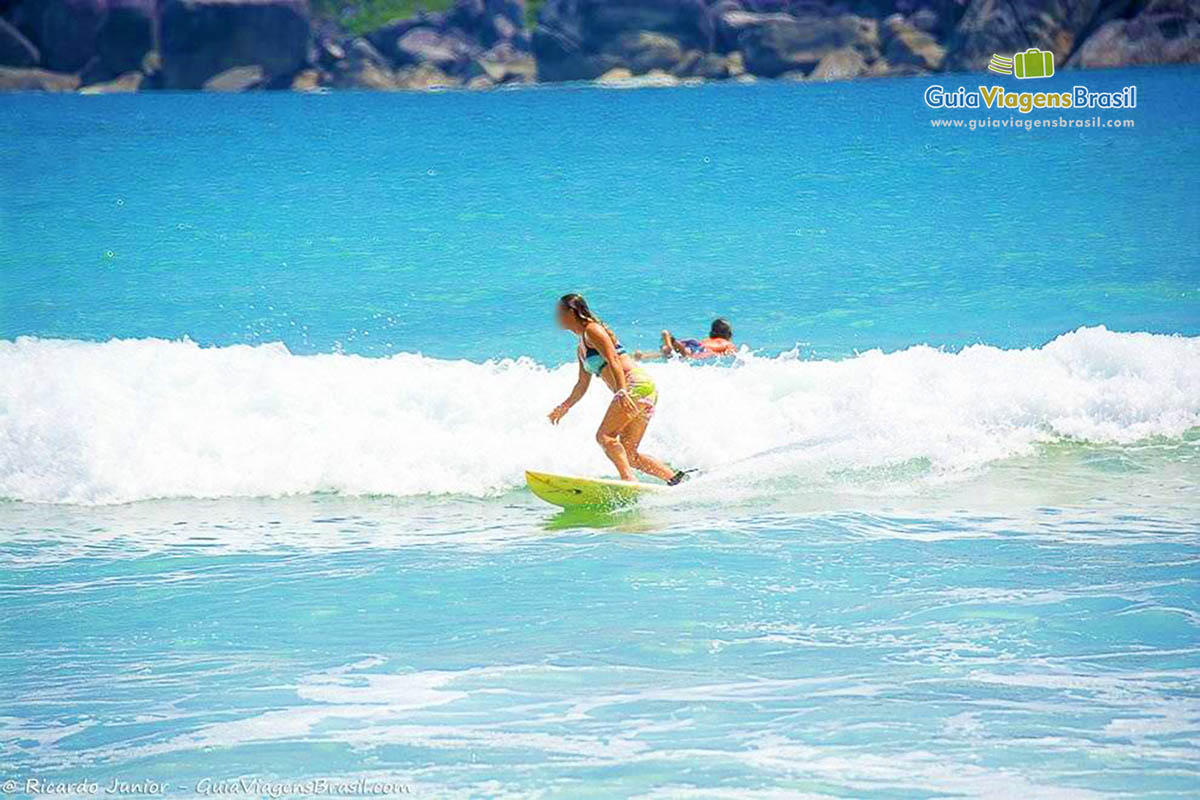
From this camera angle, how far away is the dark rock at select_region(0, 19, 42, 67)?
167 feet

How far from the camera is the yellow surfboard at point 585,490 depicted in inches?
349

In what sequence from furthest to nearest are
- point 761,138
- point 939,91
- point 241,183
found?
point 939,91 → point 761,138 → point 241,183

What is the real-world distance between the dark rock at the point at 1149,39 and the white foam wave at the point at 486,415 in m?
32.3

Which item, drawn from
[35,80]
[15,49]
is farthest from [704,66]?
[15,49]

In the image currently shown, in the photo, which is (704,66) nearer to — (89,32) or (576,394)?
(89,32)

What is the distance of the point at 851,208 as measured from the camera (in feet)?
71.1

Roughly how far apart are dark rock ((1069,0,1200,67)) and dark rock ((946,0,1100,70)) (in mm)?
733

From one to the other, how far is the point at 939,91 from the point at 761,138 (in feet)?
38.6

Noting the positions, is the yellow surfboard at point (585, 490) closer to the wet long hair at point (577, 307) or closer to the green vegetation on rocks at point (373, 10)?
the wet long hair at point (577, 307)

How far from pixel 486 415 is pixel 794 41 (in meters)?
44.2

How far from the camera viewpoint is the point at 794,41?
53219 millimetres

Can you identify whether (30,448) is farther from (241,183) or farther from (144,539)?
(241,183)

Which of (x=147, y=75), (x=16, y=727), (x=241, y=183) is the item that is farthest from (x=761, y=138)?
(x=147, y=75)

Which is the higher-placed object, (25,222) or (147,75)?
(147,75)
